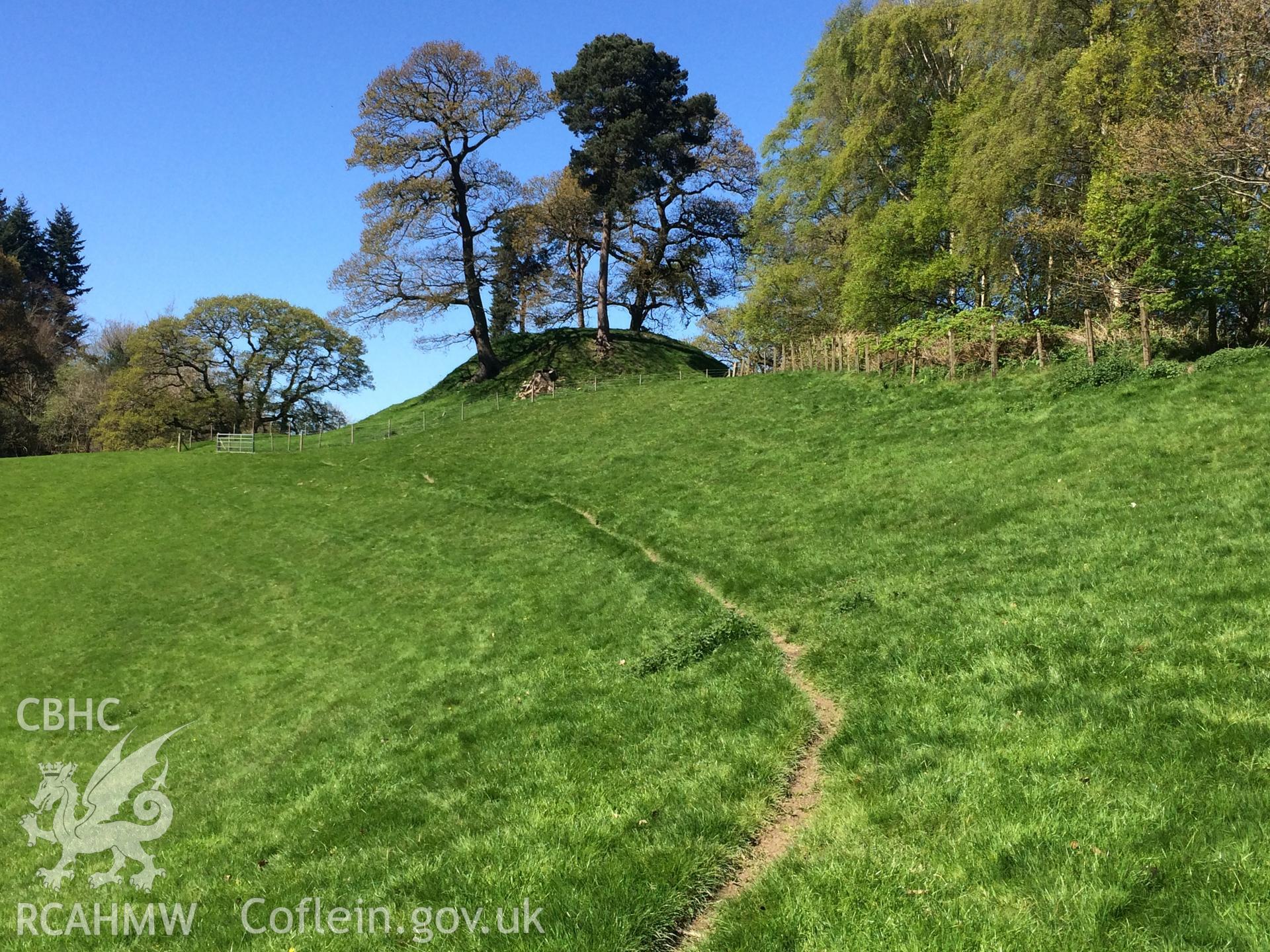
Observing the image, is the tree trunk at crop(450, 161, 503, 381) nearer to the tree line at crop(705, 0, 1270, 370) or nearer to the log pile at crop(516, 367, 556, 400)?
the log pile at crop(516, 367, 556, 400)

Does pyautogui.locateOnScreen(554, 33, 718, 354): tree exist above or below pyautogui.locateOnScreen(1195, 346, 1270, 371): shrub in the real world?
above

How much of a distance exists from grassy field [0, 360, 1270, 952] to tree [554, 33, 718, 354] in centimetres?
3647

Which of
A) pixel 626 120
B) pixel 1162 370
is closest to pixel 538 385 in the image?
pixel 626 120

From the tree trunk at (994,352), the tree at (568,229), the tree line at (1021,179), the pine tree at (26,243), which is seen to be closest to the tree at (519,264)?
the tree at (568,229)

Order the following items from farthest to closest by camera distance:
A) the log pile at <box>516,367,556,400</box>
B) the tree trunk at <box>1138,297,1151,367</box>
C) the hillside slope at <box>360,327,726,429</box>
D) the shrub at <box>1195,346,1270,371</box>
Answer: the hillside slope at <box>360,327,726,429</box> < the log pile at <box>516,367,556,400</box> < the tree trunk at <box>1138,297,1151,367</box> < the shrub at <box>1195,346,1270,371</box>

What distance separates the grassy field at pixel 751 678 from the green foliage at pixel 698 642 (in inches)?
8.1

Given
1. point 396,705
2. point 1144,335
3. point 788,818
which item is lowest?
point 396,705

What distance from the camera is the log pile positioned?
51.1 metres

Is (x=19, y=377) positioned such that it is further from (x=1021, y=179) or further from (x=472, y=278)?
(x=1021, y=179)

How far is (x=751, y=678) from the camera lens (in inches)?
417

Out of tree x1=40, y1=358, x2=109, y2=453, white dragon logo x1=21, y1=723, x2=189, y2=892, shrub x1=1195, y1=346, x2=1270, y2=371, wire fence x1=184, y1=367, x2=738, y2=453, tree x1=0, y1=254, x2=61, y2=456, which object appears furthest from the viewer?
tree x1=40, y1=358, x2=109, y2=453

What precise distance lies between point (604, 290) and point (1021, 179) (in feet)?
124

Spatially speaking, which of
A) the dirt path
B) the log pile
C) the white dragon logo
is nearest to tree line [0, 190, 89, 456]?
the log pile

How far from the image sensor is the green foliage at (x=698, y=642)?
1198cm
